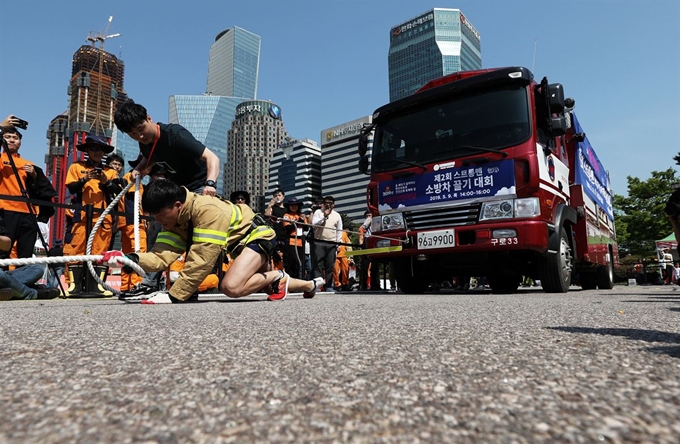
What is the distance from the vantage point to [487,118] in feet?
17.4

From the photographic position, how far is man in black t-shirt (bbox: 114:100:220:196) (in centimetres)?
386

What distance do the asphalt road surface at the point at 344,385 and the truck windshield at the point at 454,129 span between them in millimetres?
3633

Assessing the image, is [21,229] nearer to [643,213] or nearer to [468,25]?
[643,213]

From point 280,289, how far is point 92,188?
327cm

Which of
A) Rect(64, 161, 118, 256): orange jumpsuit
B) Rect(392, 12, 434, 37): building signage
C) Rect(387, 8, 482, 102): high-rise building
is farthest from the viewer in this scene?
Rect(392, 12, 434, 37): building signage

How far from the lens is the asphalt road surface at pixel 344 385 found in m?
0.75

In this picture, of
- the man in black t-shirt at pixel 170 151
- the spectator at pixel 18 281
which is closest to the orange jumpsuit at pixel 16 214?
the spectator at pixel 18 281

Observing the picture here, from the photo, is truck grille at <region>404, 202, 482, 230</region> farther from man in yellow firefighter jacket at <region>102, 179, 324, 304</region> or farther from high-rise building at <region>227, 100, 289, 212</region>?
high-rise building at <region>227, 100, 289, 212</region>

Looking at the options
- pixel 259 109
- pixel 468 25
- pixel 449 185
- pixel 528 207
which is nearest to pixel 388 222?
pixel 449 185

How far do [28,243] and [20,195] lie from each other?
0.63 m

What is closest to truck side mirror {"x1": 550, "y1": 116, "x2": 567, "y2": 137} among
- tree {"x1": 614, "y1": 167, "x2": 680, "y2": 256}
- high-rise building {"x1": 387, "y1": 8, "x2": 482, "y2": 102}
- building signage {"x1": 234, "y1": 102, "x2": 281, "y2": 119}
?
tree {"x1": 614, "y1": 167, "x2": 680, "y2": 256}

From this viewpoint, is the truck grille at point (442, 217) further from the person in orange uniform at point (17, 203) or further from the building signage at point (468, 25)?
the building signage at point (468, 25)

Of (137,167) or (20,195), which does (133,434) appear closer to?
(137,167)

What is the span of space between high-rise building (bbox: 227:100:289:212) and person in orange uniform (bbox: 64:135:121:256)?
132 meters
